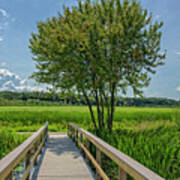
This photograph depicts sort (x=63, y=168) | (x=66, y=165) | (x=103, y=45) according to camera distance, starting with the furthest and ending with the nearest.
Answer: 1. (x=103, y=45)
2. (x=66, y=165)
3. (x=63, y=168)

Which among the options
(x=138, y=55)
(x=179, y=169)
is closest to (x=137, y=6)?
(x=138, y=55)

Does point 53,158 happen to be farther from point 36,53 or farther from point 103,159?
point 36,53

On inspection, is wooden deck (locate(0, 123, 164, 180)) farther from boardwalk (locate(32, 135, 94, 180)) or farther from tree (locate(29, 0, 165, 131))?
tree (locate(29, 0, 165, 131))

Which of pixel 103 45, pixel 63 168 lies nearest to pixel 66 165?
pixel 63 168

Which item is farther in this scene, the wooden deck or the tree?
the tree

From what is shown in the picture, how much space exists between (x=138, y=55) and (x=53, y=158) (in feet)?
25.0

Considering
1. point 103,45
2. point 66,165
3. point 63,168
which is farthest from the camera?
point 103,45

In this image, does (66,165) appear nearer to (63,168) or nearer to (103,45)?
(63,168)

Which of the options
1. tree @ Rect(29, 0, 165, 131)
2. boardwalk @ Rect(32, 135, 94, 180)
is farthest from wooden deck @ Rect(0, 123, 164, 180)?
tree @ Rect(29, 0, 165, 131)

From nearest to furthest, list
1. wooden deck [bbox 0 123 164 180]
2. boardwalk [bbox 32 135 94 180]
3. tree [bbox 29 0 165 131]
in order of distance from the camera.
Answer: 1. wooden deck [bbox 0 123 164 180]
2. boardwalk [bbox 32 135 94 180]
3. tree [bbox 29 0 165 131]

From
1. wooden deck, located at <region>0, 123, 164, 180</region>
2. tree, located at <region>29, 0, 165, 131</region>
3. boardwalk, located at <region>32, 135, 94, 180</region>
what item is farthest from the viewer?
tree, located at <region>29, 0, 165, 131</region>

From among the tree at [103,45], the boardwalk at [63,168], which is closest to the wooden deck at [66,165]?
the boardwalk at [63,168]

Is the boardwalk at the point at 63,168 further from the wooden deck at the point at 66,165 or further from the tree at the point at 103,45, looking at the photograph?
the tree at the point at 103,45

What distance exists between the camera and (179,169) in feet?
16.9
